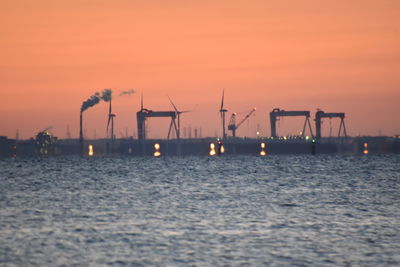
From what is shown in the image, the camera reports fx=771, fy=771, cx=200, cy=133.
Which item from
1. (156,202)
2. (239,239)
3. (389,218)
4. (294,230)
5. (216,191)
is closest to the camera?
(239,239)

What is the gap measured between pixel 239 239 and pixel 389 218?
50.5ft

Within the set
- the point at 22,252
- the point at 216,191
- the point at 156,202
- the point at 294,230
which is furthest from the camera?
the point at 216,191

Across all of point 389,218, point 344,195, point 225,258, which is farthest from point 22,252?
point 344,195

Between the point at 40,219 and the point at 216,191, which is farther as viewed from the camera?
the point at 216,191

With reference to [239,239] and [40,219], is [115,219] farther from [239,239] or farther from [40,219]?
[239,239]

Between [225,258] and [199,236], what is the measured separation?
7.13 meters

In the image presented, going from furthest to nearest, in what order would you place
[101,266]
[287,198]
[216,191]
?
[216,191], [287,198], [101,266]

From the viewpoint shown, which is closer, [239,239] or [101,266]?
[101,266]

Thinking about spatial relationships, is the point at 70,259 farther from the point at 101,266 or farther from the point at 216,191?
the point at 216,191

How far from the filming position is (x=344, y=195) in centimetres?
7412

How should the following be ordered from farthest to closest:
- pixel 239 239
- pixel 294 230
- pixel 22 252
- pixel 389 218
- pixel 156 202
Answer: pixel 156 202, pixel 389 218, pixel 294 230, pixel 239 239, pixel 22 252

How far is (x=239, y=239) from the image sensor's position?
39.9 meters

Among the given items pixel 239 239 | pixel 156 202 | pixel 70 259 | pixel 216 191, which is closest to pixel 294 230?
pixel 239 239

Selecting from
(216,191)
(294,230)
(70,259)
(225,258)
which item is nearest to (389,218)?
(294,230)
